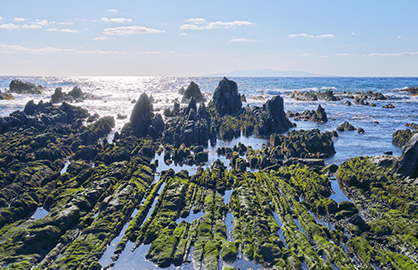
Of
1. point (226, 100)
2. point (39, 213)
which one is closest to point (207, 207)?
point (39, 213)

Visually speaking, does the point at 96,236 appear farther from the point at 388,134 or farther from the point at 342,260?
the point at 388,134

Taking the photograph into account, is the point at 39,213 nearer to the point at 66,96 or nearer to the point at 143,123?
the point at 143,123

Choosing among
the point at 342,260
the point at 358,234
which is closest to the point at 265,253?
the point at 342,260

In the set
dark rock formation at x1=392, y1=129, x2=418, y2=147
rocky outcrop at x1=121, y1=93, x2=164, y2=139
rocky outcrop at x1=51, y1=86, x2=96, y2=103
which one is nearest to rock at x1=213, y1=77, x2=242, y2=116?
rocky outcrop at x1=121, y1=93, x2=164, y2=139

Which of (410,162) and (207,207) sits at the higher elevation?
(410,162)

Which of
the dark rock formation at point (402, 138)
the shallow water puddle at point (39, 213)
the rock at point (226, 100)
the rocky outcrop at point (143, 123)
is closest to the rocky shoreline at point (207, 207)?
the shallow water puddle at point (39, 213)

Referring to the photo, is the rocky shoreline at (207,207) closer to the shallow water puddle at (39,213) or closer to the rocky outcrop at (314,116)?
the shallow water puddle at (39,213)
